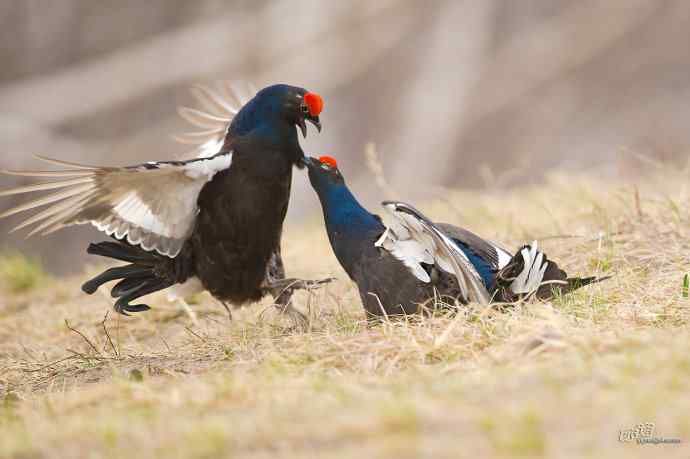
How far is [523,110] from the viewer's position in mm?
15664

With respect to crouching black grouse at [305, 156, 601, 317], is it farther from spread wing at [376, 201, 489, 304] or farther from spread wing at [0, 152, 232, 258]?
spread wing at [0, 152, 232, 258]

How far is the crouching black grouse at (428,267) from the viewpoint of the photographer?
11.2 ft

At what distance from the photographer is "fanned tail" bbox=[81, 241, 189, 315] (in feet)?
13.5

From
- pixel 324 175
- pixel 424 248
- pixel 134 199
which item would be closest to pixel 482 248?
pixel 424 248

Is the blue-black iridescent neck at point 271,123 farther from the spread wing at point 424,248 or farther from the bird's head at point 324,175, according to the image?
the spread wing at point 424,248

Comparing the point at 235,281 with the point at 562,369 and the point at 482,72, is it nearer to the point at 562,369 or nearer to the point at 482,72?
the point at 562,369

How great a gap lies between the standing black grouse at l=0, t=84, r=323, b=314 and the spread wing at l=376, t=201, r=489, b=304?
624 millimetres

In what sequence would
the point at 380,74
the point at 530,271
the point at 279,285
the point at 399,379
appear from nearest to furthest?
the point at 399,379 < the point at 530,271 < the point at 279,285 < the point at 380,74

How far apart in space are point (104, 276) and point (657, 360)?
263 centimetres

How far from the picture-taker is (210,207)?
3.91 metres

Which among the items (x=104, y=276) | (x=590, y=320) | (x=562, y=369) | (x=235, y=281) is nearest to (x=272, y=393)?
(x=562, y=369)

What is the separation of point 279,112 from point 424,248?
2.99 ft

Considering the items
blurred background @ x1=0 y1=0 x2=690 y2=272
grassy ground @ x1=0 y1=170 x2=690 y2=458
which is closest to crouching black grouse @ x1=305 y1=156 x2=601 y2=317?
grassy ground @ x1=0 y1=170 x2=690 y2=458

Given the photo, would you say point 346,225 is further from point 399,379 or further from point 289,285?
point 399,379
